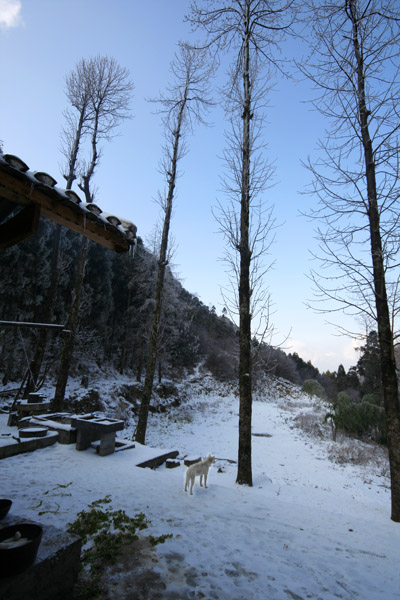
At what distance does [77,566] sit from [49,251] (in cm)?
1533

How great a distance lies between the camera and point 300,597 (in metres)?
2.41

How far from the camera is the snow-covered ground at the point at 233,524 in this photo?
8.27 feet

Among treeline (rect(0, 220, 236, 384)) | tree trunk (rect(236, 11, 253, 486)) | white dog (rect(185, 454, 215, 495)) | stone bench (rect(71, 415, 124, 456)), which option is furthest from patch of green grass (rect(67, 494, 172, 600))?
treeline (rect(0, 220, 236, 384))

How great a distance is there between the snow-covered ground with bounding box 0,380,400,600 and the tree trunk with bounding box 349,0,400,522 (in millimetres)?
1027

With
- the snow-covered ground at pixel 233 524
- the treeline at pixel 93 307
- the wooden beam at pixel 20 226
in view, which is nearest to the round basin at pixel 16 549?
the snow-covered ground at pixel 233 524

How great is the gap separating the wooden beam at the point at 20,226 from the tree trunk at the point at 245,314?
4542 mm

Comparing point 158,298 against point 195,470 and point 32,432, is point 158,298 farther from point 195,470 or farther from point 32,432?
point 195,470

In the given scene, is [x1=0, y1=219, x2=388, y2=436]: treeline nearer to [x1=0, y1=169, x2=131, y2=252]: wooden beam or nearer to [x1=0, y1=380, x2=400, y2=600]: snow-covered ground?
[x1=0, y1=380, x2=400, y2=600]: snow-covered ground

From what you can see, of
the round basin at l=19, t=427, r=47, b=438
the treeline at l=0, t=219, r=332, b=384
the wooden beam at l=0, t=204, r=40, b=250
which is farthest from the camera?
the treeline at l=0, t=219, r=332, b=384

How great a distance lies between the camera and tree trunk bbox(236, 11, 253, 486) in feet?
20.2

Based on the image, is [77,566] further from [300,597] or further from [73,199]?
[73,199]

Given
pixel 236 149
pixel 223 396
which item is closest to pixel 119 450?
pixel 236 149

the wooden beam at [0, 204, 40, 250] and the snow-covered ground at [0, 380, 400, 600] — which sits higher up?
the wooden beam at [0, 204, 40, 250]

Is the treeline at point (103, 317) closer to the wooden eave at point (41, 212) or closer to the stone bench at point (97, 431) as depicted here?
the stone bench at point (97, 431)
